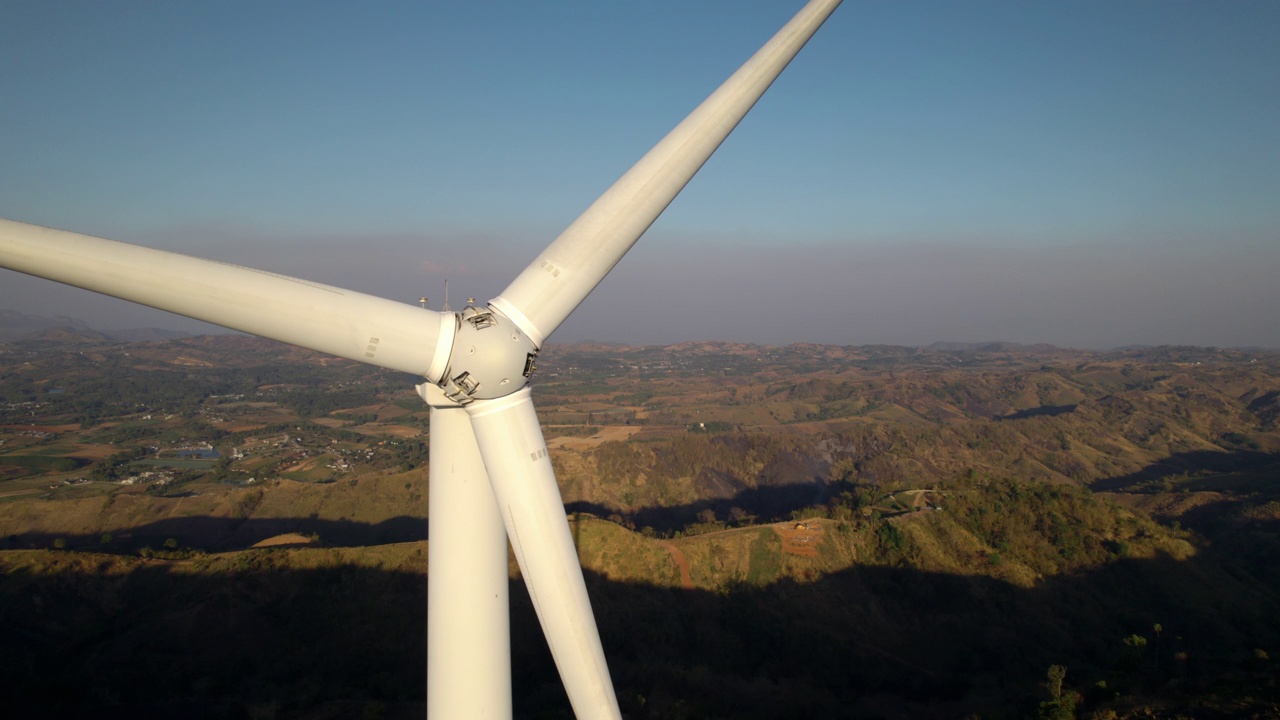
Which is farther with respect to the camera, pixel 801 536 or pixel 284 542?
pixel 801 536

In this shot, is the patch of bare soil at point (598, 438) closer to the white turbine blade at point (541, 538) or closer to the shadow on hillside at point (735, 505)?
the shadow on hillside at point (735, 505)

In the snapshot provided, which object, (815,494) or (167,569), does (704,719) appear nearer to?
(167,569)

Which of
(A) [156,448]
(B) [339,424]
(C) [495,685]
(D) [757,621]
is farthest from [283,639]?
(B) [339,424]

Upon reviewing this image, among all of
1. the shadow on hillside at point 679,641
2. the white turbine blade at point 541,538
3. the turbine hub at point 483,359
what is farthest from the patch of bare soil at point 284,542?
the turbine hub at point 483,359

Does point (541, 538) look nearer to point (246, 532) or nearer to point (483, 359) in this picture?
point (483, 359)

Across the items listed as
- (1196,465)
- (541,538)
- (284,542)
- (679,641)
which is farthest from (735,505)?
(541,538)
